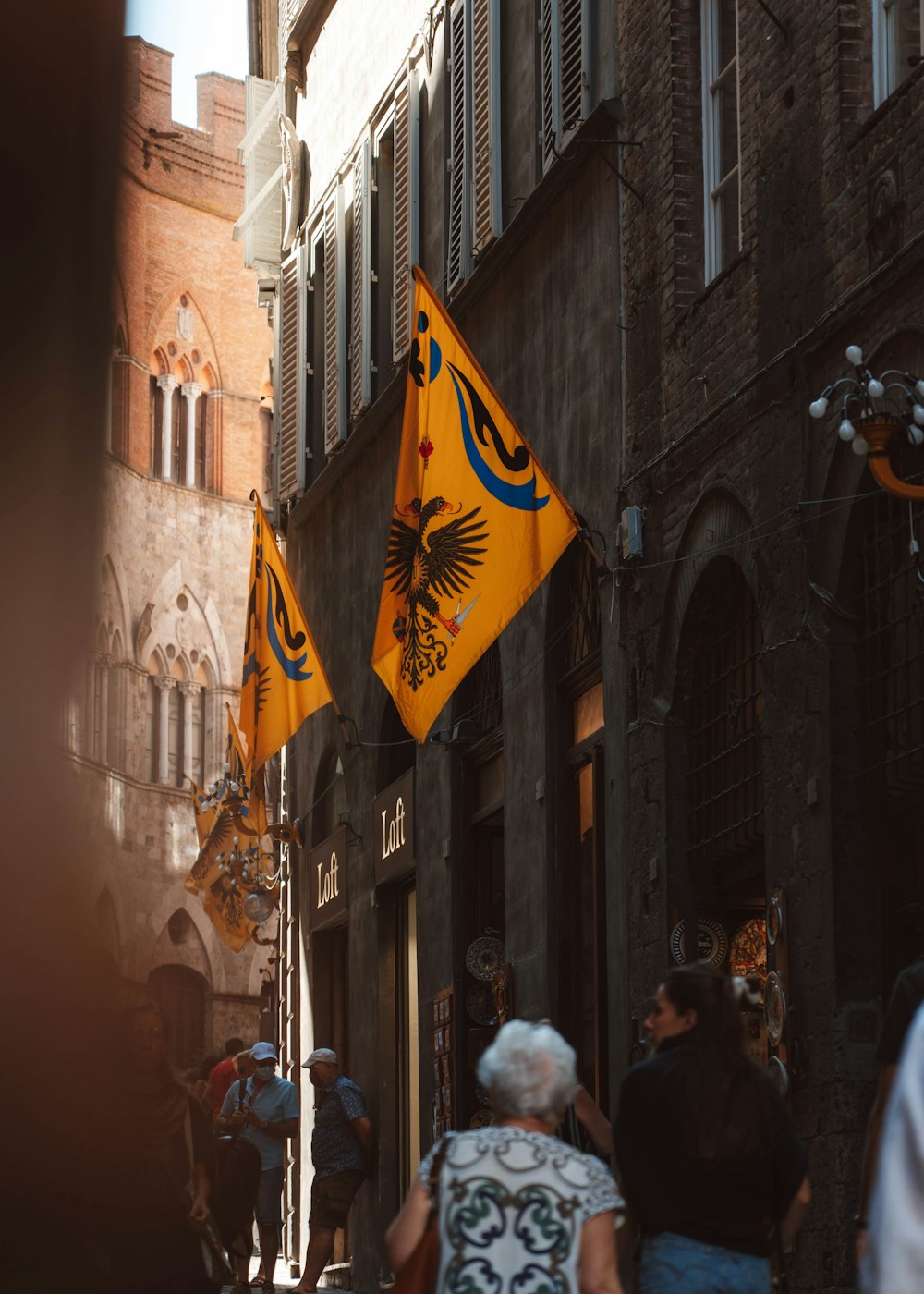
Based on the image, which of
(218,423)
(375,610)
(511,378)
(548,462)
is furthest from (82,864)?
(218,423)

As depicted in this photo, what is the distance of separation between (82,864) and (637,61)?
12160 millimetres

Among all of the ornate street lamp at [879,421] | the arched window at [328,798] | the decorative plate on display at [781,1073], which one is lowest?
the decorative plate on display at [781,1073]

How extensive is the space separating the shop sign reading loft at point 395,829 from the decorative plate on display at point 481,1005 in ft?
6.29

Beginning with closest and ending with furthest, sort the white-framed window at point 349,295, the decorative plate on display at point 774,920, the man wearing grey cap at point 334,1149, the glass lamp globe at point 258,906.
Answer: the decorative plate on display at point 774,920 → the man wearing grey cap at point 334,1149 → the white-framed window at point 349,295 → the glass lamp globe at point 258,906

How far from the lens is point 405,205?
19375mm

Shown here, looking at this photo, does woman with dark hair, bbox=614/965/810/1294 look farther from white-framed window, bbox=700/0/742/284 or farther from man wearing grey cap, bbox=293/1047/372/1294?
man wearing grey cap, bbox=293/1047/372/1294

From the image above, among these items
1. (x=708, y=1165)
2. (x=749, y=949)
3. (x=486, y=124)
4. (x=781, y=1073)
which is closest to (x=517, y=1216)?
(x=708, y=1165)

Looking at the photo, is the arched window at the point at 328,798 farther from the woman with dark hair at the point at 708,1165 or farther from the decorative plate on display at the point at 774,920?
the woman with dark hair at the point at 708,1165

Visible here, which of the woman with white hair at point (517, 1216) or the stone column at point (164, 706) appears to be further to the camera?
Result: the stone column at point (164, 706)

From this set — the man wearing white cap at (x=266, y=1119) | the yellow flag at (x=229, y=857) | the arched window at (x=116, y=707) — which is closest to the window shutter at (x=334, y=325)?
the yellow flag at (x=229, y=857)

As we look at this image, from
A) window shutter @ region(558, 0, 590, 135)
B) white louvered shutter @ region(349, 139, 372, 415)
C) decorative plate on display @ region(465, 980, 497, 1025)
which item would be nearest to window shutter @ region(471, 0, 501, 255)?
window shutter @ region(558, 0, 590, 135)

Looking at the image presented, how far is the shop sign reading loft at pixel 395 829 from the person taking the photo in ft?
59.1

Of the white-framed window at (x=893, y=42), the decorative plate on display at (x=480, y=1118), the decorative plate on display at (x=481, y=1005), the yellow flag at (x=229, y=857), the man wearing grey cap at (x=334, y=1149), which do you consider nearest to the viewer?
the white-framed window at (x=893, y=42)

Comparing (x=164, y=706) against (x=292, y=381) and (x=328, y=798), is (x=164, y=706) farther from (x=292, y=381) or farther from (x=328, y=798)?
(x=328, y=798)
